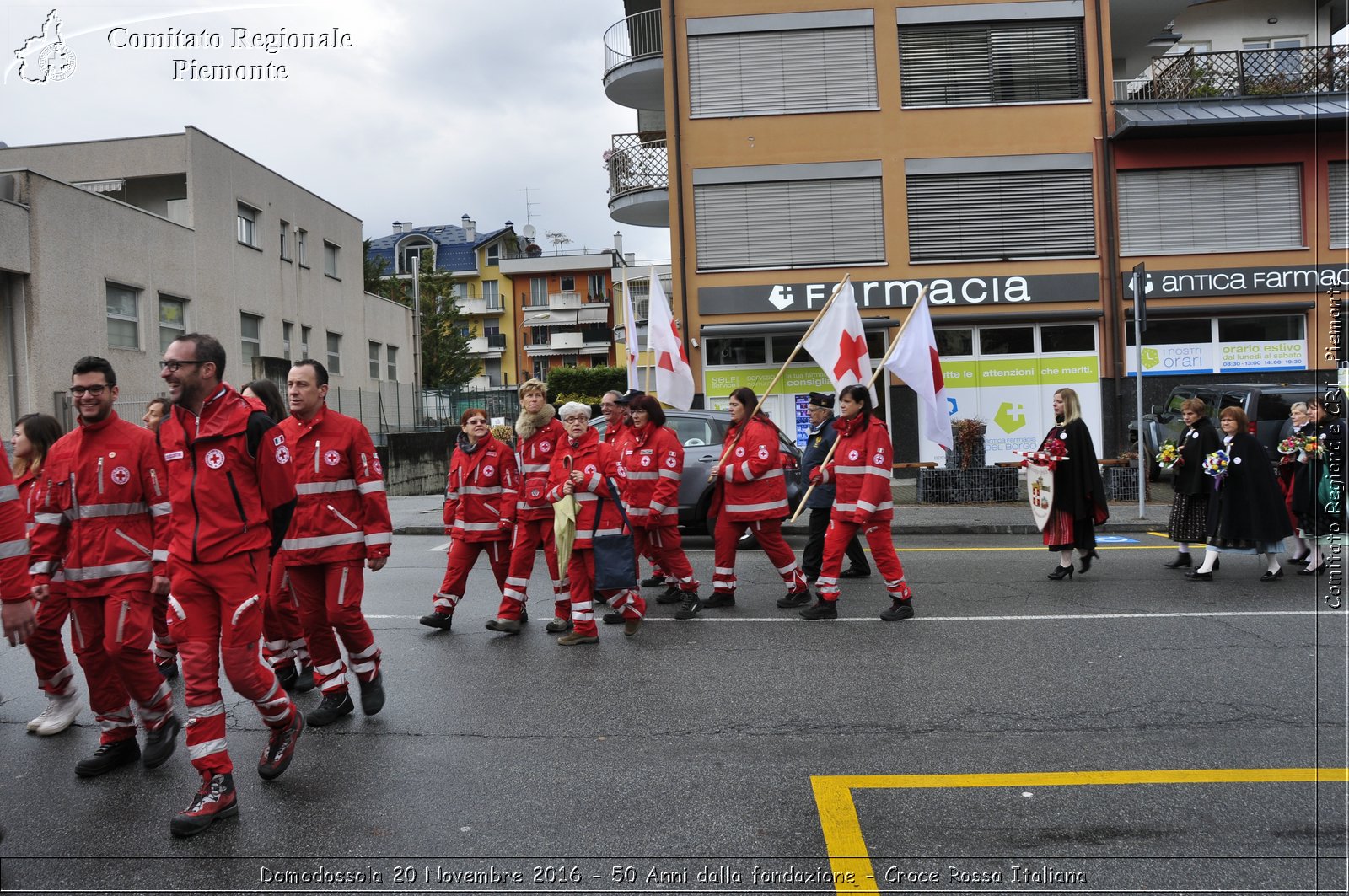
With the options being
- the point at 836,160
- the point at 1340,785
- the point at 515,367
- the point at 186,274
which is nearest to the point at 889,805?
the point at 1340,785

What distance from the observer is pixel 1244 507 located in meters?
9.45

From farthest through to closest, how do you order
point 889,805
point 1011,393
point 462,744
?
point 1011,393, point 462,744, point 889,805

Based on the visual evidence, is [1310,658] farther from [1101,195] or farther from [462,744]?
[1101,195]

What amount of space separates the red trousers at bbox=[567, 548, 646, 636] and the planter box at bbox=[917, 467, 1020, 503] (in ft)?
32.3

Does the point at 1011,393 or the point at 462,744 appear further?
the point at 1011,393

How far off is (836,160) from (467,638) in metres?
16.9

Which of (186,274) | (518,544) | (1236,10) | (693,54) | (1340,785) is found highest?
(1236,10)

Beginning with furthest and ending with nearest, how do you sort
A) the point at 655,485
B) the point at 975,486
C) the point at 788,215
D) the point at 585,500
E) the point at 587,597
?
the point at 788,215, the point at 975,486, the point at 655,485, the point at 585,500, the point at 587,597

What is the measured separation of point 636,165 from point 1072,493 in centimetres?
1634

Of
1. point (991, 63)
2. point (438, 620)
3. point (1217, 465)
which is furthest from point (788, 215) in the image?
point (438, 620)

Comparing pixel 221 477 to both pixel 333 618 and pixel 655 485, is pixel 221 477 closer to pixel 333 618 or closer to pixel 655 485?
pixel 333 618

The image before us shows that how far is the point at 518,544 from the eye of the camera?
7.91 meters

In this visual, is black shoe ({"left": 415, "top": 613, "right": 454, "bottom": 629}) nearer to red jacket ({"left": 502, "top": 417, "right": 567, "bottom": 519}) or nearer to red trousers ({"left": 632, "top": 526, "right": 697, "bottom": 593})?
red jacket ({"left": 502, "top": 417, "right": 567, "bottom": 519})

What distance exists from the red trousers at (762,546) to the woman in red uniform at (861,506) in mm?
460
